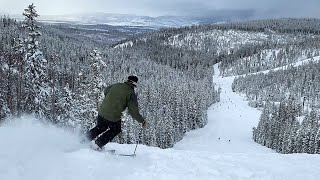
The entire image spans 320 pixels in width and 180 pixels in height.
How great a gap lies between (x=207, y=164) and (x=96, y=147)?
3353 mm

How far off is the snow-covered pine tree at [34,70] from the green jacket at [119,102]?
541 inches

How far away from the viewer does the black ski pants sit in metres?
10.2

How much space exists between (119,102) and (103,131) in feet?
3.84

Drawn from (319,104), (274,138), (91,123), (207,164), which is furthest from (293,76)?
(207,164)

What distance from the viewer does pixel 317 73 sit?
172125 millimetres

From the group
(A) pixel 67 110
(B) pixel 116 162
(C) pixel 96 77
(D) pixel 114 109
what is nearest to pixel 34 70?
(C) pixel 96 77

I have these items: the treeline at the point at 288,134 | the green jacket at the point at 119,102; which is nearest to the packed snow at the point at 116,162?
the green jacket at the point at 119,102

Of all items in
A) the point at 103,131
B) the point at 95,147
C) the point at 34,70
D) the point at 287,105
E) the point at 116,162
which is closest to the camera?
the point at 116,162

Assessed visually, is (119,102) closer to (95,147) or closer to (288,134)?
(95,147)

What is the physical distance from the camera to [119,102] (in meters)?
9.83

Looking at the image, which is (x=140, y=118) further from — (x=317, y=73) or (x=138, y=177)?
(x=317, y=73)

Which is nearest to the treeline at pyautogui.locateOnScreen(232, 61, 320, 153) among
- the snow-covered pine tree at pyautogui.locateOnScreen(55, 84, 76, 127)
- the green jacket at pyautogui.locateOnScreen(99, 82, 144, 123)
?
the snow-covered pine tree at pyautogui.locateOnScreen(55, 84, 76, 127)

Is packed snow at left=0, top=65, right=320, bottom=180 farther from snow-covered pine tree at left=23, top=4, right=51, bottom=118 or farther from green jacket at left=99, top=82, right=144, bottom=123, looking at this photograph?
snow-covered pine tree at left=23, top=4, right=51, bottom=118

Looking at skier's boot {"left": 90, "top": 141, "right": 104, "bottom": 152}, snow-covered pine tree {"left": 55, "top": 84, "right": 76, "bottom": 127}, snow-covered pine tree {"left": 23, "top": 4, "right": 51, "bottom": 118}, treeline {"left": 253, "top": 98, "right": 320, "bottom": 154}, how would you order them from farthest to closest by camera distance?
treeline {"left": 253, "top": 98, "right": 320, "bottom": 154} → snow-covered pine tree {"left": 55, "top": 84, "right": 76, "bottom": 127} → snow-covered pine tree {"left": 23, "top": 4, "right": 51, "bottom": 118} → skier's boot {"left": 90, "top": 141, "right": 104, "bottom": 152}
